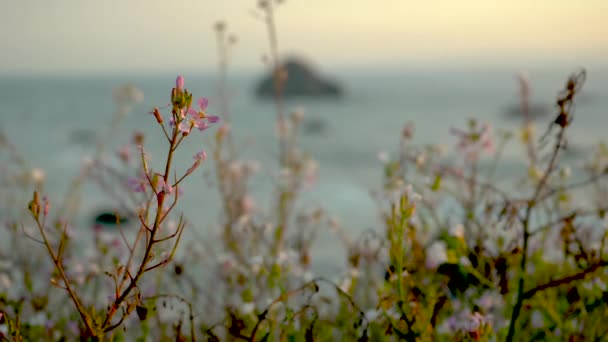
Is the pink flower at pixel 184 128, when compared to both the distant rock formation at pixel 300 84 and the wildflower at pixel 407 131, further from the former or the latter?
the distant rock formation at pixel 300 84

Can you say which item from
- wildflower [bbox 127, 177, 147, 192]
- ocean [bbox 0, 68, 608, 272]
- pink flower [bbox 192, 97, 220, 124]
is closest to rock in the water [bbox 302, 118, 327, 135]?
ocean [bbox 0, 68, 608, 272]

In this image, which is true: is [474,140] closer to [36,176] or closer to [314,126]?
[36,176]

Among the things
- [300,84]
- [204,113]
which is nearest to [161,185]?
[204,113]

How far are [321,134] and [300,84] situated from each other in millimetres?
3824

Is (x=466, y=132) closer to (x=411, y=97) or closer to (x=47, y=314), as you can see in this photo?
(x=47, y=314)

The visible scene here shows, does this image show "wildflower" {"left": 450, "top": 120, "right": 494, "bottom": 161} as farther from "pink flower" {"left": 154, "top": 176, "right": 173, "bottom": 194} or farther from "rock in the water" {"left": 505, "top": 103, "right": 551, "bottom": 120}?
"rock in the water" {"left": 505, "top": 103, "right": 551, "bottom": 120}

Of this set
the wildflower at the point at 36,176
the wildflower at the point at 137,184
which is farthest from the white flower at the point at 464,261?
the wildflower at the point at 36,176

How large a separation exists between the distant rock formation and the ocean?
0.81 ft

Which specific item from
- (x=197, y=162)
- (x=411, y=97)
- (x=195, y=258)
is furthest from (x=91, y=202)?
(x=411, y=97)

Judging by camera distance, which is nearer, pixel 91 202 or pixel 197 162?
pixel 197 162

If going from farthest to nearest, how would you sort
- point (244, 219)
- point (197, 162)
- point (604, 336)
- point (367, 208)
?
point (367, 208) < point (244, 219) < point (604, 336) < point (197, 162)

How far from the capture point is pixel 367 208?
536 cm

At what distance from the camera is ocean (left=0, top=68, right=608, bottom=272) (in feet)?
16.8

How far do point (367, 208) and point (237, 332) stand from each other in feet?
14.2
